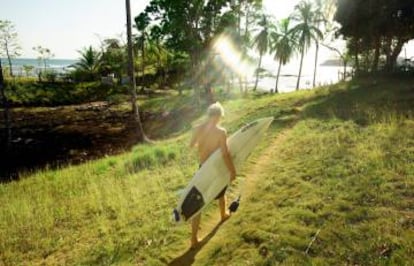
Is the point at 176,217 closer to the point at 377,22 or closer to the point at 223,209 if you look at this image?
the point at 223,209

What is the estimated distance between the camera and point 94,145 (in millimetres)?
26266

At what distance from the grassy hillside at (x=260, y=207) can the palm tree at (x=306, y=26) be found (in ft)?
117

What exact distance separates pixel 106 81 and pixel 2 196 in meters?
43.9

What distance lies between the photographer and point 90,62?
2357 inches

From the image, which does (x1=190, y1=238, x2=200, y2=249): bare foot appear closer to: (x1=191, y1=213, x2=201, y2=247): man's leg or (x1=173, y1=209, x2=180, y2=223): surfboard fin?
(x1=191, y1=213, x2=201, y2=247): man's leg

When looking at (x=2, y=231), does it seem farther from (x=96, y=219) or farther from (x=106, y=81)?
(x=106, y=81)

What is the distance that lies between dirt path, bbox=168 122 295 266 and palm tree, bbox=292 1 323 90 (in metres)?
36.2

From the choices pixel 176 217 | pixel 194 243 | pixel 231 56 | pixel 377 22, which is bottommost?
pixel 194 243

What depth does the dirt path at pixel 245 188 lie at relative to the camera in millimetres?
7629

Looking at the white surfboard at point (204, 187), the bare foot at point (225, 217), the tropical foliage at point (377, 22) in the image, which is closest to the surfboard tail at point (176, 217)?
the white surfboard at point (204, 187)

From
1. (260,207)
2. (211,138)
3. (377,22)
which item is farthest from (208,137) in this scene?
(377,22)

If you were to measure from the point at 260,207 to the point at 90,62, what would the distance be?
181ft

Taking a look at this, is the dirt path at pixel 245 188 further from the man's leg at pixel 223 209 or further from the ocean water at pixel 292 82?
the ocean water at pixel 292 82

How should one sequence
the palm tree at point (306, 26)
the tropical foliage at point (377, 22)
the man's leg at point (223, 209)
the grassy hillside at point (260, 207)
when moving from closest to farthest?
1. the grassy hillside at point (260, 207)
2. the man's leg at point (223, 209)
3. the tropical foliage at point (377, 22)
4. the palm tree at point (306, 26)
